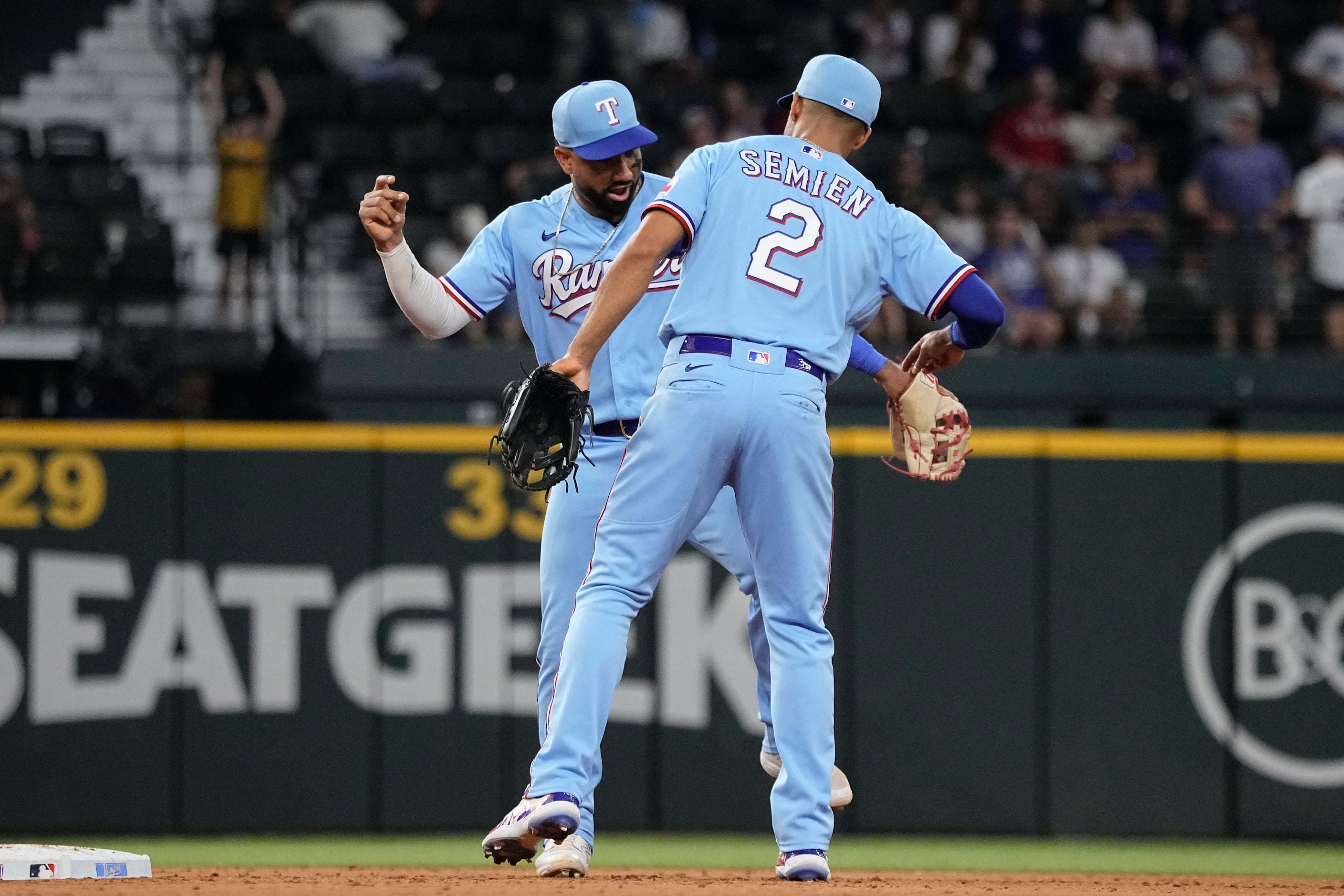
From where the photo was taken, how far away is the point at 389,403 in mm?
9375

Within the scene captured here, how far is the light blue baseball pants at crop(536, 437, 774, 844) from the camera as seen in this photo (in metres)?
4.87

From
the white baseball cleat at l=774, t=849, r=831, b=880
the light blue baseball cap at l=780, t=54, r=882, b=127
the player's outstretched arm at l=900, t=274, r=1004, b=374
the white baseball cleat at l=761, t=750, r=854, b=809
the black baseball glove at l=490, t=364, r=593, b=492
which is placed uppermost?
the light blue baseball cap at l=780, t=54, r=882, b=127

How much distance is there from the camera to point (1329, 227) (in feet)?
32.9

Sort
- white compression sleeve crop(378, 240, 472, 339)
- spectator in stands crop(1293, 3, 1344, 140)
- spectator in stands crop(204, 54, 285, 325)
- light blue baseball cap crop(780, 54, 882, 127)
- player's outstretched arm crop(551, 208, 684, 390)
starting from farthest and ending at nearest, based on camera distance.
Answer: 1. spectator in stands crop(1293, 3, 1344, 140)
2. spectator in stands crop(204, 54, 285, 325)
3. white compression sleeve crop(378, 240, 472, 339)
4. light blue baseball cap crop(780, 54, 882, 127)
5. player's outstretched arm crop(551, 208, 684, 390)

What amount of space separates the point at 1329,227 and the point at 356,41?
644 cm

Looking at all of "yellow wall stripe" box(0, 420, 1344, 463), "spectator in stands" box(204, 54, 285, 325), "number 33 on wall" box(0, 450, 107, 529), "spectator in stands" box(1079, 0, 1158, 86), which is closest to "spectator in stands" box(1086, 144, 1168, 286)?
"spectator in stands" box(1079, 0, 1158, 86)

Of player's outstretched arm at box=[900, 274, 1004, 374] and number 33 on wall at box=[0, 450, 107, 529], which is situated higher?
player's outstretched arm at box=[900, 274, 1004, 374]

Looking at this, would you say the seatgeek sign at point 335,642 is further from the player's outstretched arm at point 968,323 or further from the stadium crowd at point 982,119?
the player's outstretched arm at point 968,323

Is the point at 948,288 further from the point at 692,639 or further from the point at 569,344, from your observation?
the point at 692,639

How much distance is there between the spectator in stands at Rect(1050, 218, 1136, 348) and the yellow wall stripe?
6.62ft

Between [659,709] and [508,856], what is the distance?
3.43 m

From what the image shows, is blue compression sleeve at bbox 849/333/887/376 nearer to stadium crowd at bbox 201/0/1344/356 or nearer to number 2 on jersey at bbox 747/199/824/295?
number 2 on jersey at bbox 747/199/824/295

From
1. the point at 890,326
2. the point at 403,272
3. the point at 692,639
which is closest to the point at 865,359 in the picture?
the point at 403,272

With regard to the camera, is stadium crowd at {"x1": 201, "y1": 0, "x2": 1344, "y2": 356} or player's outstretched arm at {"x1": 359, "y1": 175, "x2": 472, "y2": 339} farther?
Result: stadium crowd at {"x1": 201, "y1": 0, "x2": 1344, "y2": 356}
